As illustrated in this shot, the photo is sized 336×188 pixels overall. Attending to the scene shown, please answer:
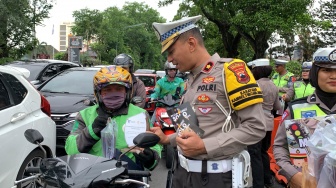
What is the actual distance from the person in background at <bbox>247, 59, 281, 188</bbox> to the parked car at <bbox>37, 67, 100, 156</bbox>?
2.35 meters

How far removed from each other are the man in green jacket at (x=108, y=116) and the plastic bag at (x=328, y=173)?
1216 millimetres

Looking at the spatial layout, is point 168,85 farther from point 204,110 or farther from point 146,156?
point 204,110

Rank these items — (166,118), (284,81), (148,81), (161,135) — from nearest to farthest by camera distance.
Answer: (161,135), (166,118), (284,81), (148,81)

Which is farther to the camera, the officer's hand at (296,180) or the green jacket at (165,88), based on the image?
the green jacket at (165,88)

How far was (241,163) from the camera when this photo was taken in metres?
2.35

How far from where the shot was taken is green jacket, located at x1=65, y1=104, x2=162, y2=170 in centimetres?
281

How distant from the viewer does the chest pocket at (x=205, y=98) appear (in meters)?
2.29

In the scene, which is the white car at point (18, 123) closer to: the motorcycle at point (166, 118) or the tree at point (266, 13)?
the motorcycle at point (166, 118)

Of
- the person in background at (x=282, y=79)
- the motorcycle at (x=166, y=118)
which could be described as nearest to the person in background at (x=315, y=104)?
the motorcycle at (x=166, y=118)

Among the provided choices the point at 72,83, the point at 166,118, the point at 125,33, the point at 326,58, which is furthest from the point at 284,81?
the point at 125,33

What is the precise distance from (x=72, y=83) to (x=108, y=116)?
4826mm

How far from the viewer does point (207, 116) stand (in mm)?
2307

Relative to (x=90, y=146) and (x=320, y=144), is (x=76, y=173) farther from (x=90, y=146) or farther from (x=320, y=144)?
(x=320, y=144)

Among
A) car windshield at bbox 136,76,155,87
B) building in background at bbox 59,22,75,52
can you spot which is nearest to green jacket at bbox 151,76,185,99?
car windshield at bbox 136,76,155,87
